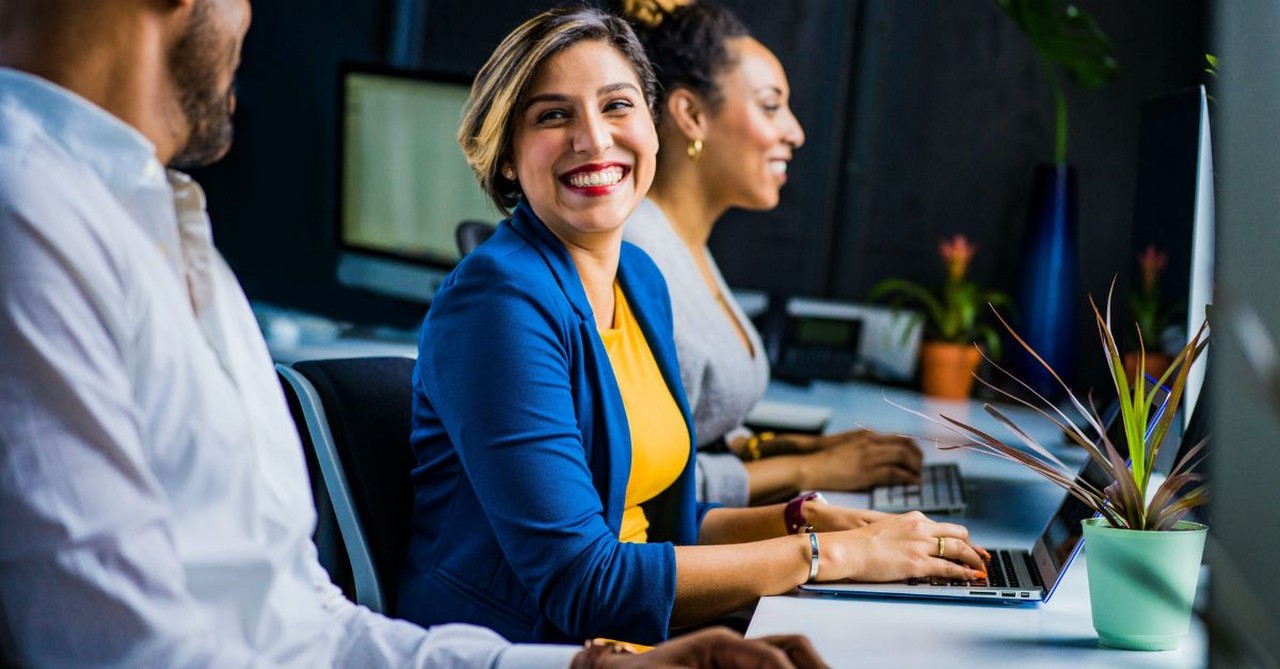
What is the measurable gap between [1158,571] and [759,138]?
4.40 feet

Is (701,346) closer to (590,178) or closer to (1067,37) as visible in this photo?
(590,178)

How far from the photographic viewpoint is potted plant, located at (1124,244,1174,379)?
1840 millimetres

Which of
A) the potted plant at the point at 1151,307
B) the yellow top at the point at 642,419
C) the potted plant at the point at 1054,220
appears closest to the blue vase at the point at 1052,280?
the potted plant at the point at 1054,220

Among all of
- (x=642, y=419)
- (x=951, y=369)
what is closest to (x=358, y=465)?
(x=642, y=419)

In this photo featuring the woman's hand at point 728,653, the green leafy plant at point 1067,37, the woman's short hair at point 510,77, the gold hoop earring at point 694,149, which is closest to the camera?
the woman's hand at point 728,653

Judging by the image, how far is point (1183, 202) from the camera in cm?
166

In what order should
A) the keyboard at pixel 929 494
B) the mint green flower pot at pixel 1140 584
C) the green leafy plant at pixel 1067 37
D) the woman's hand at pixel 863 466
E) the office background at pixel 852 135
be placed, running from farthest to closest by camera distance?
the office background at pixel 852 135
the green leafy plant at pixel 1067 37
the woman's hand at pixel 863 466
the keyboard at pixel 929 494
the mint green flower pot at pixel 1140 584

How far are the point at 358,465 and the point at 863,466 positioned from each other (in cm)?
89

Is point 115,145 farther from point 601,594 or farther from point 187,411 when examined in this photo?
point 601,594

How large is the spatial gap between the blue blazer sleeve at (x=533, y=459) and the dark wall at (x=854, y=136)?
6.95 ft

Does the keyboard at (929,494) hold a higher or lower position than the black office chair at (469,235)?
lower

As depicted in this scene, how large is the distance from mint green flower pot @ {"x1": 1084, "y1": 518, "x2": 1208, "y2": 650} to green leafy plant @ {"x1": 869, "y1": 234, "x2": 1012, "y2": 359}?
1.94 metres

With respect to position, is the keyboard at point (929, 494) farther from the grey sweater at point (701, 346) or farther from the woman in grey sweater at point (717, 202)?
the grey sweater at point (701, 346)

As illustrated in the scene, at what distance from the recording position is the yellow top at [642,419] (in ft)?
5.10
